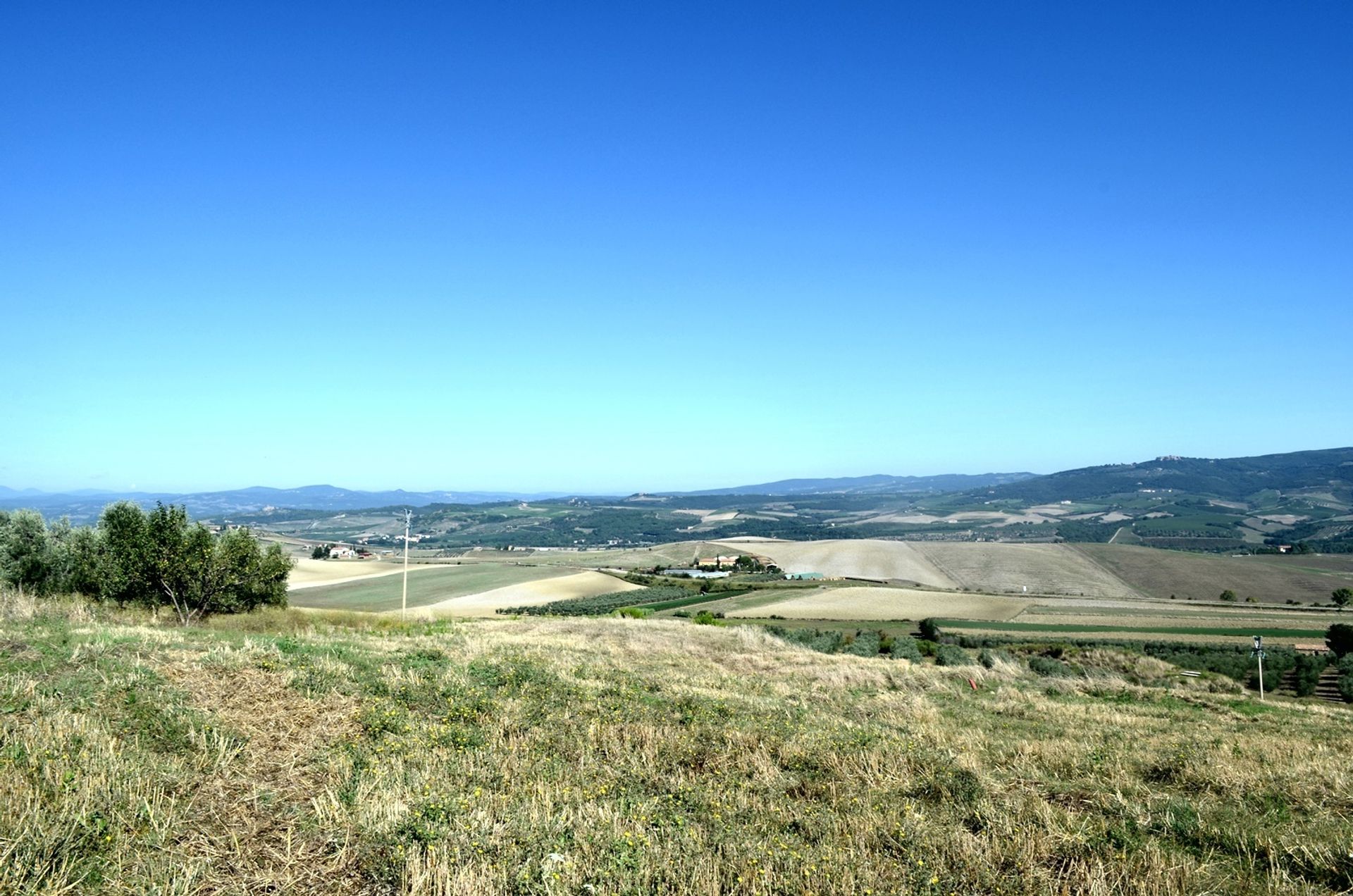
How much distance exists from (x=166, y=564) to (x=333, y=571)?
64546 mm

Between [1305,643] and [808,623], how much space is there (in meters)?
35.8

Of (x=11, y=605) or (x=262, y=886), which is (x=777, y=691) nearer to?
(x=262, y=886)

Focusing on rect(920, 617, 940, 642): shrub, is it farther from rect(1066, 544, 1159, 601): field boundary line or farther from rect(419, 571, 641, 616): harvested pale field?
rect(1066, 544, 1159, 601): field boundary line

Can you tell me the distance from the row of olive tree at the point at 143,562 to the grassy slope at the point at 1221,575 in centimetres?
9460

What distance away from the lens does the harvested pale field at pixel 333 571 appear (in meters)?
85.1

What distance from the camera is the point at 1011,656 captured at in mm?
41438

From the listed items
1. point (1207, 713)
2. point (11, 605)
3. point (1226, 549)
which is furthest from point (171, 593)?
point (1226, 549)

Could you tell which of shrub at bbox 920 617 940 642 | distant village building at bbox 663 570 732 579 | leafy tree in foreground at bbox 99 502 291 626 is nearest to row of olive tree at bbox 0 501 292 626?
leafy tree in foreground at bbox 99 502 291 626

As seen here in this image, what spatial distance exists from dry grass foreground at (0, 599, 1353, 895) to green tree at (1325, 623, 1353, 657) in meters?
46.3

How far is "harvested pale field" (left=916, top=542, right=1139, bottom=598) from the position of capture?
93.6 metres

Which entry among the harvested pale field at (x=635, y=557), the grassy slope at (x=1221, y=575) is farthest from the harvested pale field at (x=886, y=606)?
the harvested pale field at (x=635, y=557)

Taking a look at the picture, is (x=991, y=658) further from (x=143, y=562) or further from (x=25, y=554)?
(x=25, y=554)

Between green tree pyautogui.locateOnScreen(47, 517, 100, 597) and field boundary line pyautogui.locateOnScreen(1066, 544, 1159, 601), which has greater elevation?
green tree pyautogui.locateOnScreen(47, 517, 100, 597)

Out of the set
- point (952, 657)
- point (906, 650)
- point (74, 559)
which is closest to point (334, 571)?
point (74, 559)
